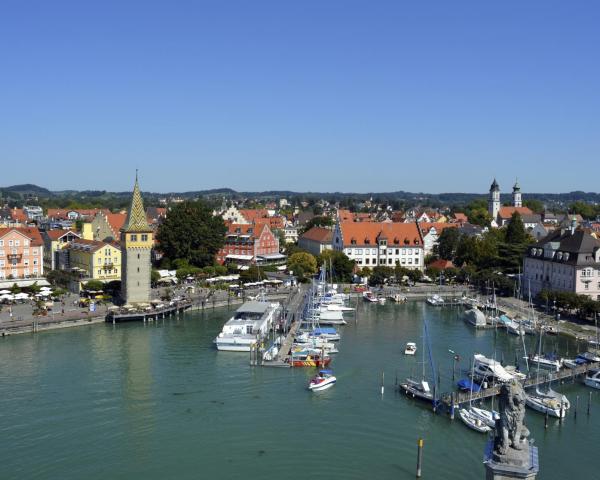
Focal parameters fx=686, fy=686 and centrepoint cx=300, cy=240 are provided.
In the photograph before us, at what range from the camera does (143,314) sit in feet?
137

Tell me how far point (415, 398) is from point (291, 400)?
4.65 m

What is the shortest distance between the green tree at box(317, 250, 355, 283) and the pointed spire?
55.5 feet

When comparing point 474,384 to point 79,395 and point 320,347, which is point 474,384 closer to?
point 320,347

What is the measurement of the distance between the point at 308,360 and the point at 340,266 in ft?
88.1

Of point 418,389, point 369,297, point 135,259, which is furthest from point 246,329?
point 369,297

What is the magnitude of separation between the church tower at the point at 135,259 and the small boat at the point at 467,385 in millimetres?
24195

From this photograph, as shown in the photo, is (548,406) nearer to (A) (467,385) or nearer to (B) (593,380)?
(A) (467,385)

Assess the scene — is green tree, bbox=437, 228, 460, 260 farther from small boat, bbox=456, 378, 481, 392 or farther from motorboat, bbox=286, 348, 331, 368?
small boat, bbox=456, 378, 481, 392

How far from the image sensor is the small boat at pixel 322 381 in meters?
26.8

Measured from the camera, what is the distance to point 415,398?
25.7 meters

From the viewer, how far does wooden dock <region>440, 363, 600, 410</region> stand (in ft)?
80.6

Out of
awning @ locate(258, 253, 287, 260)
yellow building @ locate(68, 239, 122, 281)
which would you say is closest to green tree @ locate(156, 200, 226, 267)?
awning @ locate(258, 253, 287, 260)

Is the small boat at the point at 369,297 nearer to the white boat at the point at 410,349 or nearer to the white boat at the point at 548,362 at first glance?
the white boat at the point at 410,349

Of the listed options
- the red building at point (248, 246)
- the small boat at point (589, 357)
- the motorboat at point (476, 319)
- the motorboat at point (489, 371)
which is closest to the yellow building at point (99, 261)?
the red building at point (248, 246)
